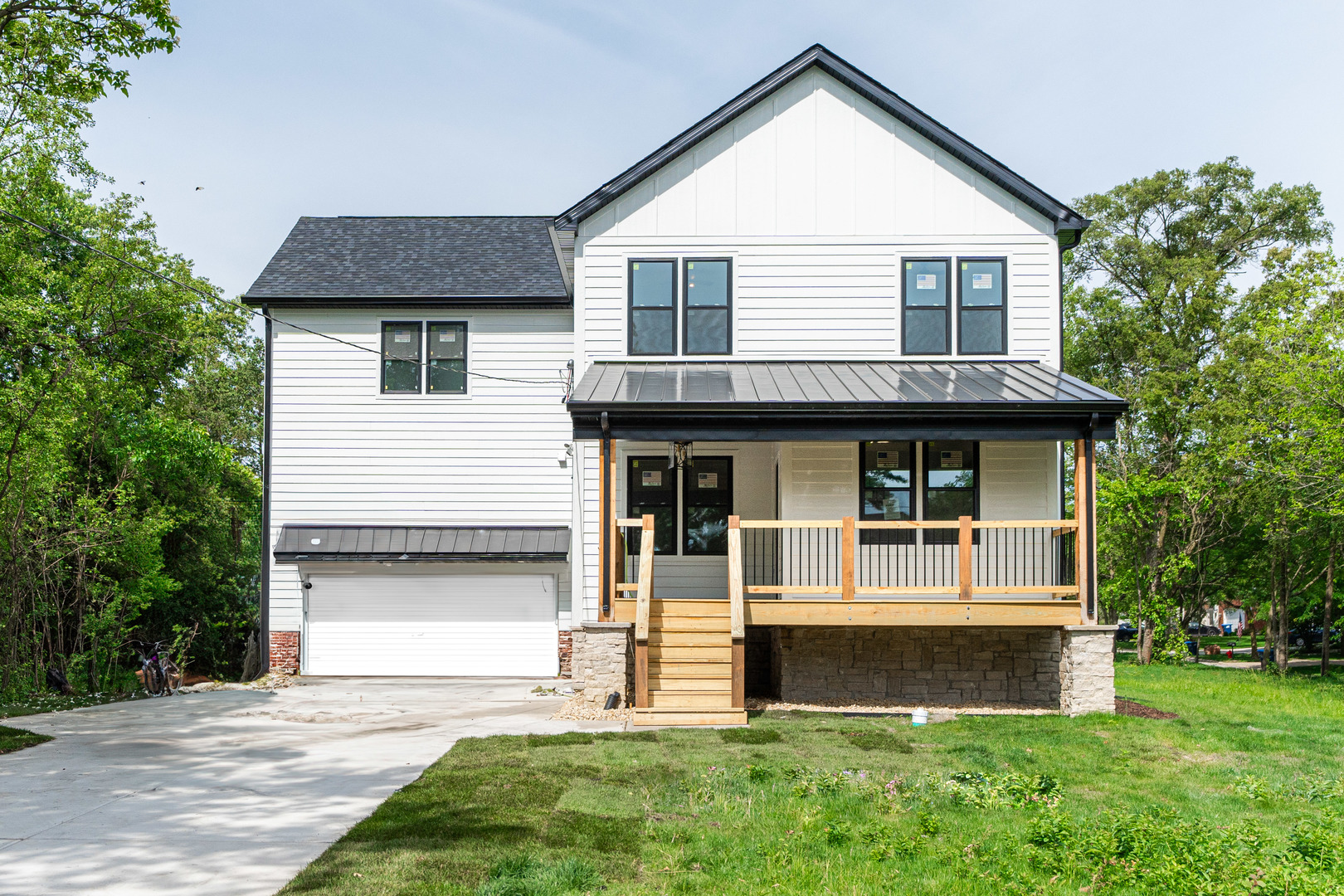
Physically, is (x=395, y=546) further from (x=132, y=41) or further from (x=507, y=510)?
(x=132, y=41)

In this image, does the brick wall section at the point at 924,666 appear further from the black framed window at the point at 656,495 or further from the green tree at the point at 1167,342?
the green tree at the point at 1167,342

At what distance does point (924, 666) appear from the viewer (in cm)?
1306

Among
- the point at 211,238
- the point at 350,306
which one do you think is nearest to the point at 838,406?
the point at 350,306

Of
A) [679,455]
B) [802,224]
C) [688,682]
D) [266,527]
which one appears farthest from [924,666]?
[266,527]

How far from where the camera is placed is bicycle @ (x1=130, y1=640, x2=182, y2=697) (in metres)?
14.8

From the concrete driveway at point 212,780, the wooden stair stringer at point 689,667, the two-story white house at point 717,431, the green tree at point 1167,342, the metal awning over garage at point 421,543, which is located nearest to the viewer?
the concrete driveway at point 212,780

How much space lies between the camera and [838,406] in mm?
12141

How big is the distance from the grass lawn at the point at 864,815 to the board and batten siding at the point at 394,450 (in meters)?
7.44

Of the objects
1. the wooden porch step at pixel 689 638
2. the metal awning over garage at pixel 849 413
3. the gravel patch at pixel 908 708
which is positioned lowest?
the gravel patch at pixel 908 708

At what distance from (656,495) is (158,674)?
805 cm

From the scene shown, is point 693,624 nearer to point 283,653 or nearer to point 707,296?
point 707,296

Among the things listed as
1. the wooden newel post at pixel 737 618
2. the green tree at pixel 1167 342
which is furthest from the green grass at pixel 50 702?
the green tree at pixel 1167 342

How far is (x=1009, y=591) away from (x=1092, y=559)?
119 centimetres

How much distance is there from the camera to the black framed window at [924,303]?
14.7 metres
